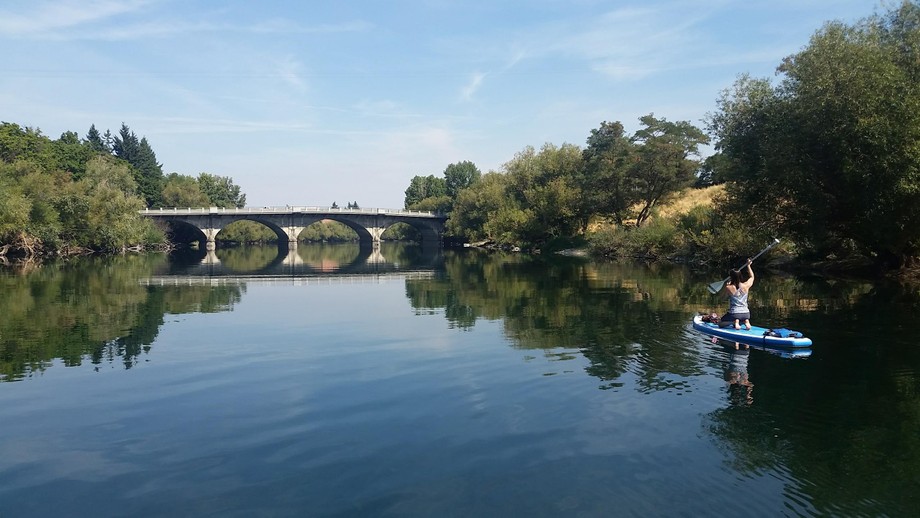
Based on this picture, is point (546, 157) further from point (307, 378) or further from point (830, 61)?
point (307, 378)

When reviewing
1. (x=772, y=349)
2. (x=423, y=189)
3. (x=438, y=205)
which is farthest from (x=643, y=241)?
(x=423, y=189)

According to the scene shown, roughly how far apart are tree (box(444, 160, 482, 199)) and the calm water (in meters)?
117

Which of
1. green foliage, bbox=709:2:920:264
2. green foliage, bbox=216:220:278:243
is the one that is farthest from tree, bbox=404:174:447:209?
green foliage, bbox=709:2:920:264

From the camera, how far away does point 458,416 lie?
35.9 ft

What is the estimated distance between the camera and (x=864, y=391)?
473 inches

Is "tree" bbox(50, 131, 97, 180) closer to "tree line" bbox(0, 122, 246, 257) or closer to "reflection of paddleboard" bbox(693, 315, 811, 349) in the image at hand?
"tree line" bbox(0, 122, 246, 257)

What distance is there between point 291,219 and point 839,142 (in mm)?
88155

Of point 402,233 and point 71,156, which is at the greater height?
point 71,156

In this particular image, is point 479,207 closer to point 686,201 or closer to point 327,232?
point 686,201

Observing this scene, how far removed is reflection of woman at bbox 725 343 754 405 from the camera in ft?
38.6

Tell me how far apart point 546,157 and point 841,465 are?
7047 cm

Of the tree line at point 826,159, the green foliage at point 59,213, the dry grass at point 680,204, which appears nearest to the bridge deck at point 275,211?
the green foliage at point 59,213

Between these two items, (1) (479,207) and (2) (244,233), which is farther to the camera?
(2) (244,233)

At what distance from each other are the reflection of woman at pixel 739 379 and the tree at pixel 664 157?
4454 centimetres
